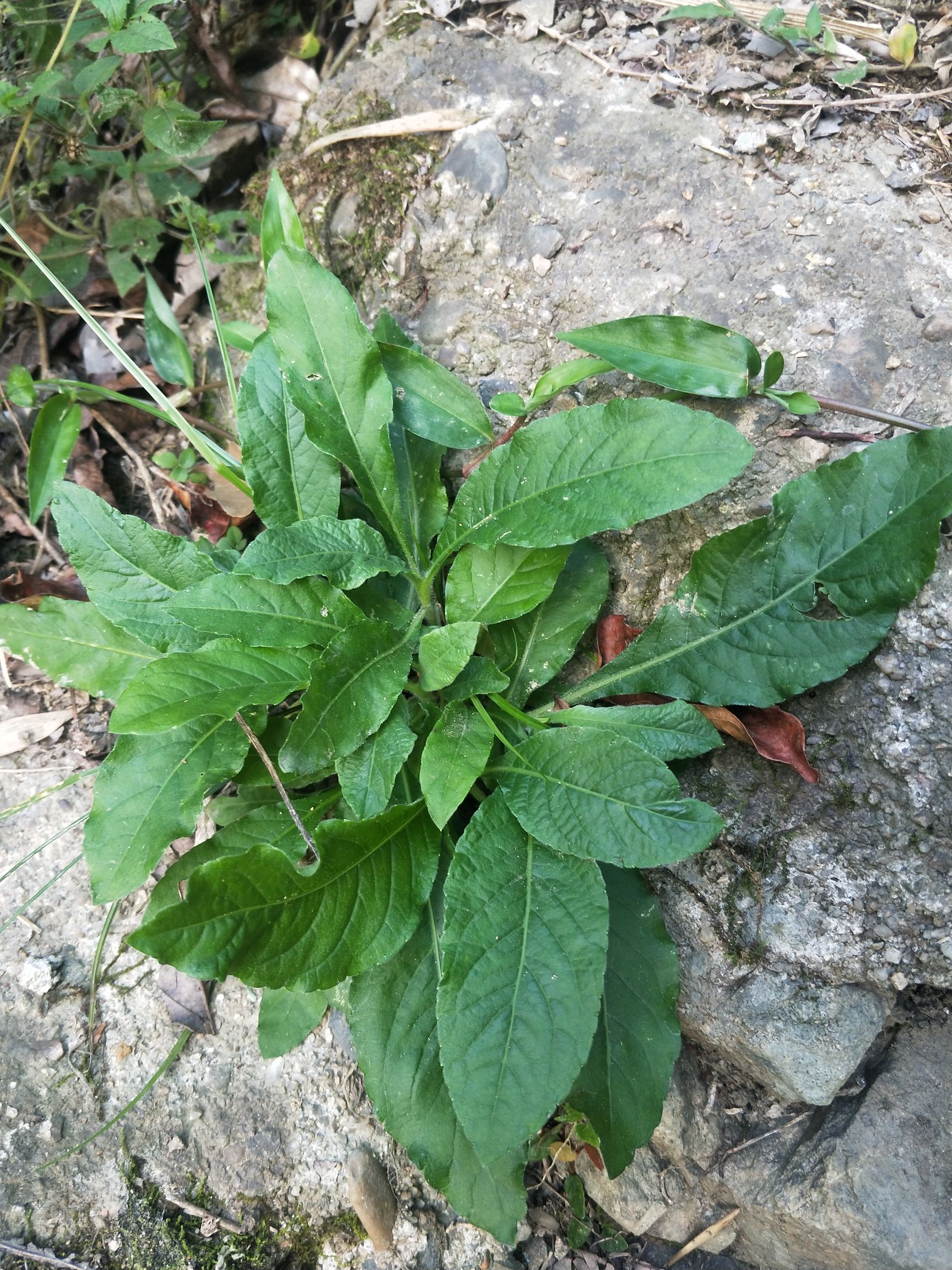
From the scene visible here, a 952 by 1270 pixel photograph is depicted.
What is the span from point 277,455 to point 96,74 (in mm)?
926

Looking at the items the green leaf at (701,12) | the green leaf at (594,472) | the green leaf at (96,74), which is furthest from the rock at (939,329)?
the green leaf at (96,74)

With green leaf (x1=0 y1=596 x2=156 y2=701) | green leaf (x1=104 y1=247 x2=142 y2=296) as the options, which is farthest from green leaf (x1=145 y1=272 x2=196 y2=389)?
green leaf (x1=0 y1=596 x2=156 y2=701)

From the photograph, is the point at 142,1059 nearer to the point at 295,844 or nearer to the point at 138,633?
the point at 295,844

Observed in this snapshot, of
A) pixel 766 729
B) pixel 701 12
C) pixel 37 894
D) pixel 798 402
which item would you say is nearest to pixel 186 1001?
pixel 37 894

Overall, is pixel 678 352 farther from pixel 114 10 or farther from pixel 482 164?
pixel 114 10

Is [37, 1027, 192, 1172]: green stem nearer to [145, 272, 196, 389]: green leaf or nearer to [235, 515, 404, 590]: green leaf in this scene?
[235, 515, 404, 590]: green leaf

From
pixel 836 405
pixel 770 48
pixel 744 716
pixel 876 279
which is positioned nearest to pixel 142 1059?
pixel 744 716

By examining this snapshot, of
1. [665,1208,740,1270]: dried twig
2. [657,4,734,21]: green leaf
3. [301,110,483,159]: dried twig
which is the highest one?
[657,4,734,21]: green leaf

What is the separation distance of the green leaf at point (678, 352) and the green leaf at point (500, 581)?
347 mm

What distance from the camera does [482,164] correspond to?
1790 millimetres

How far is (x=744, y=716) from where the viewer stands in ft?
4.82

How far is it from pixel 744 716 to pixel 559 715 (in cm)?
33

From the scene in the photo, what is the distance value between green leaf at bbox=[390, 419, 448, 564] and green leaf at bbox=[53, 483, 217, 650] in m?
0.40

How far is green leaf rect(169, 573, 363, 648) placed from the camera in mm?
1399
